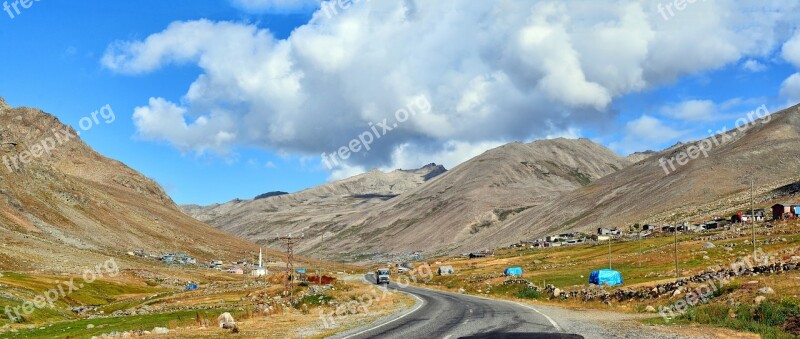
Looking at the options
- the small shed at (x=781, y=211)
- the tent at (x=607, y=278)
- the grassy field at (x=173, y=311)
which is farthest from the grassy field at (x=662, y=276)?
the small shed at (x=781, y=211)

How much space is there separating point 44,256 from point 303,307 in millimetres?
112653

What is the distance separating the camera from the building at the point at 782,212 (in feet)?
452

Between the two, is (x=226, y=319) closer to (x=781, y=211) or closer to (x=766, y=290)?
(x=766, y=290)

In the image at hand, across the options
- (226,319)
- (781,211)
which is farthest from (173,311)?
(781,211)

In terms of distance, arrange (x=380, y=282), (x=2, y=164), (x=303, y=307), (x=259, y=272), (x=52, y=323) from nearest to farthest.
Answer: (x=303, y=307)
(x=52, y=323)
(x=380, y=282)
(x=259, y=272)
(x=2, y=164)

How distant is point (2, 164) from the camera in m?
181

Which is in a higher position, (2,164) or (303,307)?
(2,164)

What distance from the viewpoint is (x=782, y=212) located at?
140375 millimetres

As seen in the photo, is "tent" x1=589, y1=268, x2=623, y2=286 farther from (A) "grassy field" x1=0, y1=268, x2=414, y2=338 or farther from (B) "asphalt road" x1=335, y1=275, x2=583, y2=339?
(B) "asphalt road" x1=335, y1=275, x2=583, y2=339

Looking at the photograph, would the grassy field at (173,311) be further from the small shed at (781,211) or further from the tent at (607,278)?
the small shed at (781,211)

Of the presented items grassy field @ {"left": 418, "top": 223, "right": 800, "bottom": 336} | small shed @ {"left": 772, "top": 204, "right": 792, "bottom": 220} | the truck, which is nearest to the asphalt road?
grassy field @ {"left": 418, "top": 223, "right": 800, "bottom": 336}

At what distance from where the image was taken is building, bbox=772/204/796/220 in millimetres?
137800

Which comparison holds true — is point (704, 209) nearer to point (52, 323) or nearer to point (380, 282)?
point (380, 282)

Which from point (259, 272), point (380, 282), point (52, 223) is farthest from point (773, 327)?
point (52, 223)
